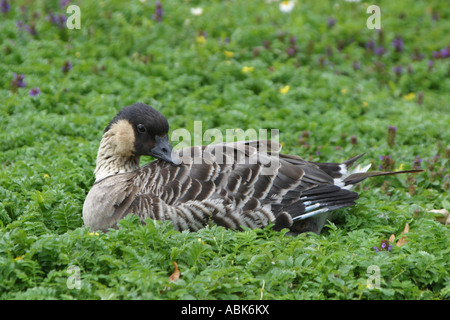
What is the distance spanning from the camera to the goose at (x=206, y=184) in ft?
18.3

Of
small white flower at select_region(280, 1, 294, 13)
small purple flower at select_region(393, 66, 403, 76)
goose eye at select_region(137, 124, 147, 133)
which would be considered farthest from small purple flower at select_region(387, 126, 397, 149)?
small white flower at select_region(280, 1, 294, 13)

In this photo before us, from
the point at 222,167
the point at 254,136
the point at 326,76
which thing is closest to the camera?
the point at 222,167

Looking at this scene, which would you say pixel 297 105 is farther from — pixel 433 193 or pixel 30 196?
pixel 30 196

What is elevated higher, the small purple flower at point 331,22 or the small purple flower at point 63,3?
the small purple flower at point 63,3

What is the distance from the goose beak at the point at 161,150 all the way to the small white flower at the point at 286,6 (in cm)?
603

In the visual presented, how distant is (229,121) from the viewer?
8289 mm

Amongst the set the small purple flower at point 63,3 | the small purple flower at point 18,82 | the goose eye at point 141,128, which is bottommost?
the goose eye at point 141,128

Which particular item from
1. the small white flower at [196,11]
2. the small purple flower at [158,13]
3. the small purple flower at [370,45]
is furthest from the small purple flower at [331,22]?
the small purple flower at [158,13]

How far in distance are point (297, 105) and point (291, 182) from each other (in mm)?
2990

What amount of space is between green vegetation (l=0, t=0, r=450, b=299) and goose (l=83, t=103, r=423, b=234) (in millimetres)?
290

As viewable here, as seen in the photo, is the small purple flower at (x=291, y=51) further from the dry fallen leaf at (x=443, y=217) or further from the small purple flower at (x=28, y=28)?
the dry fallen leaf at (x=443, y=217)

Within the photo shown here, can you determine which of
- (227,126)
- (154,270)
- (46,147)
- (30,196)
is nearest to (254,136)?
(227,126)

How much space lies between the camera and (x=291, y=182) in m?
5.96

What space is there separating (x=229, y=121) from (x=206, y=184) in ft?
8.95
